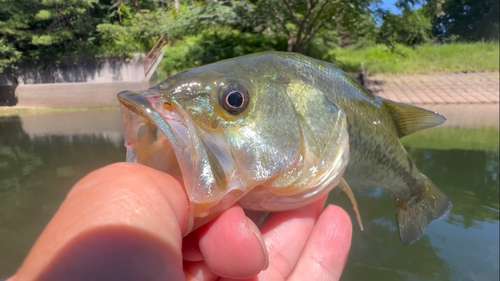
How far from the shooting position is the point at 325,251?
1.26 m

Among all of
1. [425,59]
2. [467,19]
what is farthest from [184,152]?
[467,19]

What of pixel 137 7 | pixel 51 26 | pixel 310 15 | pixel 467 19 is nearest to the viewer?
pixel 137 7

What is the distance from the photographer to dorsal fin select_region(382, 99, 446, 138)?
5.18ft

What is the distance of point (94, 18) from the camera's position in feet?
20.7

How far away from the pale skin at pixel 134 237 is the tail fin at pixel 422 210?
1270 mm

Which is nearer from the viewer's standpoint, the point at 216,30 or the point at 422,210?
the point at 422,210

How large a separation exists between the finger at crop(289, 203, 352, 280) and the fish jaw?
0.58 m

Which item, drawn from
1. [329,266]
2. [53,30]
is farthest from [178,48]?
[329,266]

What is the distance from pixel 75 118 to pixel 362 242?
23.9 ft

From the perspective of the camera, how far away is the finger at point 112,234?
1.93 ft

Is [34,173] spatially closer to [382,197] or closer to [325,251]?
[325,251]

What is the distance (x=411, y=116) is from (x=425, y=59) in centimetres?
1167

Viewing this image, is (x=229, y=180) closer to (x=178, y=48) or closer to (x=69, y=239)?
(x=69, y=239)

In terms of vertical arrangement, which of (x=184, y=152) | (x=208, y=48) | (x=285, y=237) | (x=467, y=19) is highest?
(x=467, y=19)
